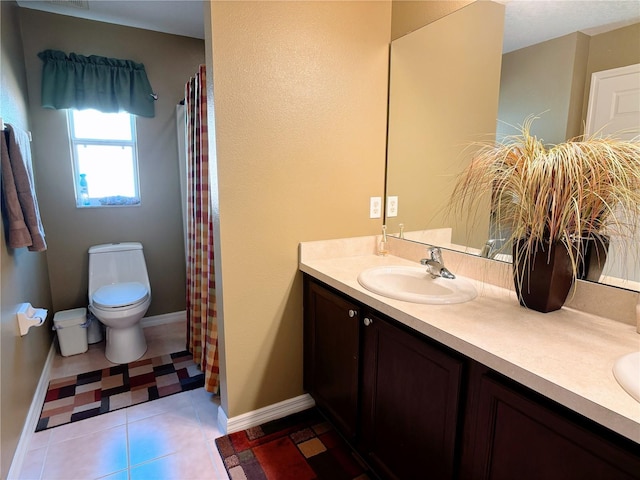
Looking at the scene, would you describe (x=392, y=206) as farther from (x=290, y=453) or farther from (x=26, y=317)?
(x=26, y=317)

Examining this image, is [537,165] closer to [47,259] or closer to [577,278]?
[577,278]

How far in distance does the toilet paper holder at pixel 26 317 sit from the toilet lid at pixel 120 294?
54cm

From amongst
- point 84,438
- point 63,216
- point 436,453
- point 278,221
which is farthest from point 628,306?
point 63,216

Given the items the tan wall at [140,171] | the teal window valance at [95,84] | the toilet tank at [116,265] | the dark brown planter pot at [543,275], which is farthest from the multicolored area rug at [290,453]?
the teal window valance at [95,84]

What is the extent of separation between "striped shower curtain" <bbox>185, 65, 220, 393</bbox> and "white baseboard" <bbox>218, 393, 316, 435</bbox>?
30 centimetres

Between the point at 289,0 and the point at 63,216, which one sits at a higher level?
the point at 289,0

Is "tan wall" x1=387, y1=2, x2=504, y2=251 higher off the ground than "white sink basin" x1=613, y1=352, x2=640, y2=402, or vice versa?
"tan wall" x1=387, y1=2, x2=504, y2=251

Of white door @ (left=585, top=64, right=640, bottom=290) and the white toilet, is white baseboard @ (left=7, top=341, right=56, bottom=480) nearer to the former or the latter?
the white toilet

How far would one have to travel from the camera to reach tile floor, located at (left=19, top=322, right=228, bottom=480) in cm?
161

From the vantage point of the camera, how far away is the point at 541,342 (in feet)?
3.17

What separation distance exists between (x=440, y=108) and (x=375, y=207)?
61cm

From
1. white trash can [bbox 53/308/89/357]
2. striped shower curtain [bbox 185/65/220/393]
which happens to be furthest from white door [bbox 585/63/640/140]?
white trash can [bbox 53/308/89/357]

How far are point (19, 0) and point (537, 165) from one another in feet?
10.9

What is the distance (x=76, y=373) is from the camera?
2449 millimetres
